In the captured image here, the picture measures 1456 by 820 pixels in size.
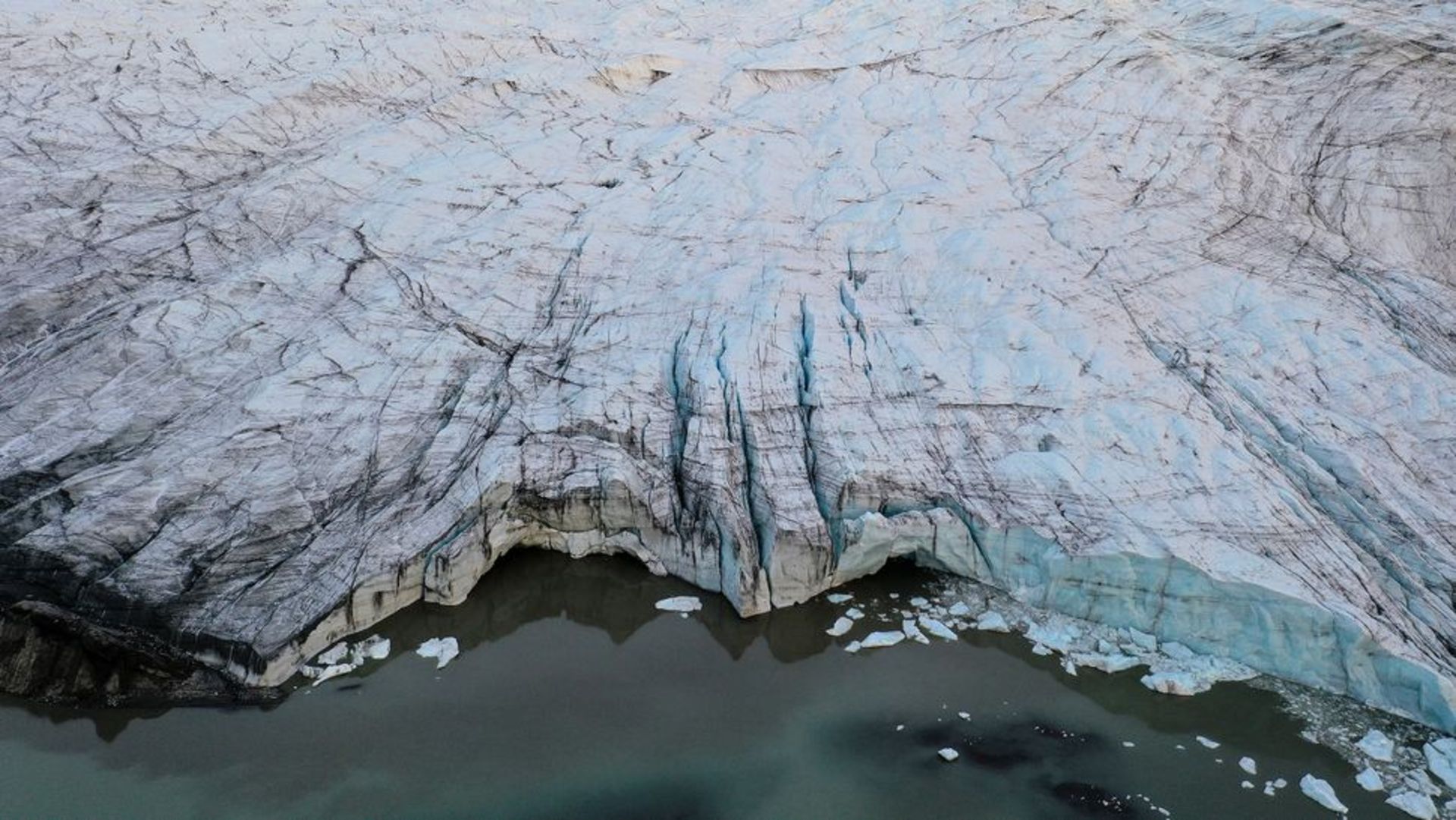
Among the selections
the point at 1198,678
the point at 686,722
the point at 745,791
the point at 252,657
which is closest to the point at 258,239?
the point at 252,657

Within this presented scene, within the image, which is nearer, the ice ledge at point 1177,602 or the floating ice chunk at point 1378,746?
the floating ice chunk at point 1378,746

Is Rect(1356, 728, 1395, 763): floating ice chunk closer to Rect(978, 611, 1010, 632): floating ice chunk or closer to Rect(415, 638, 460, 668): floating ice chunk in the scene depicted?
Rect(978, 611, 1010, 632): floating ice chunk

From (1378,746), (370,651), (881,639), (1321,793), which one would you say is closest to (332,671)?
(370,651)

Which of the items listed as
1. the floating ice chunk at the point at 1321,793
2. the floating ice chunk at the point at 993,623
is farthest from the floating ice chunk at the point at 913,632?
the floating ice chunk at the point at 1321,793

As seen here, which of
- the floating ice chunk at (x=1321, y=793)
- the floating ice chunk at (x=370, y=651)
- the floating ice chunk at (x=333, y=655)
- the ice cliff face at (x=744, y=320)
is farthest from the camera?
the ice cliff face at (x=744, y=320)

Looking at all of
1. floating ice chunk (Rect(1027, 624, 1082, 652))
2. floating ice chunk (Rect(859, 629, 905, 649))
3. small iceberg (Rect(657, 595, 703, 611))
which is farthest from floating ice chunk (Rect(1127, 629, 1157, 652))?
small iceberg (Rect(657, 595, 703, 611))

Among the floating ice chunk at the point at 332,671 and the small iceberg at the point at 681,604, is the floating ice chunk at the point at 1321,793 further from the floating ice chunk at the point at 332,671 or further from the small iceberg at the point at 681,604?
the floating ice chunk at the point at 332,671
